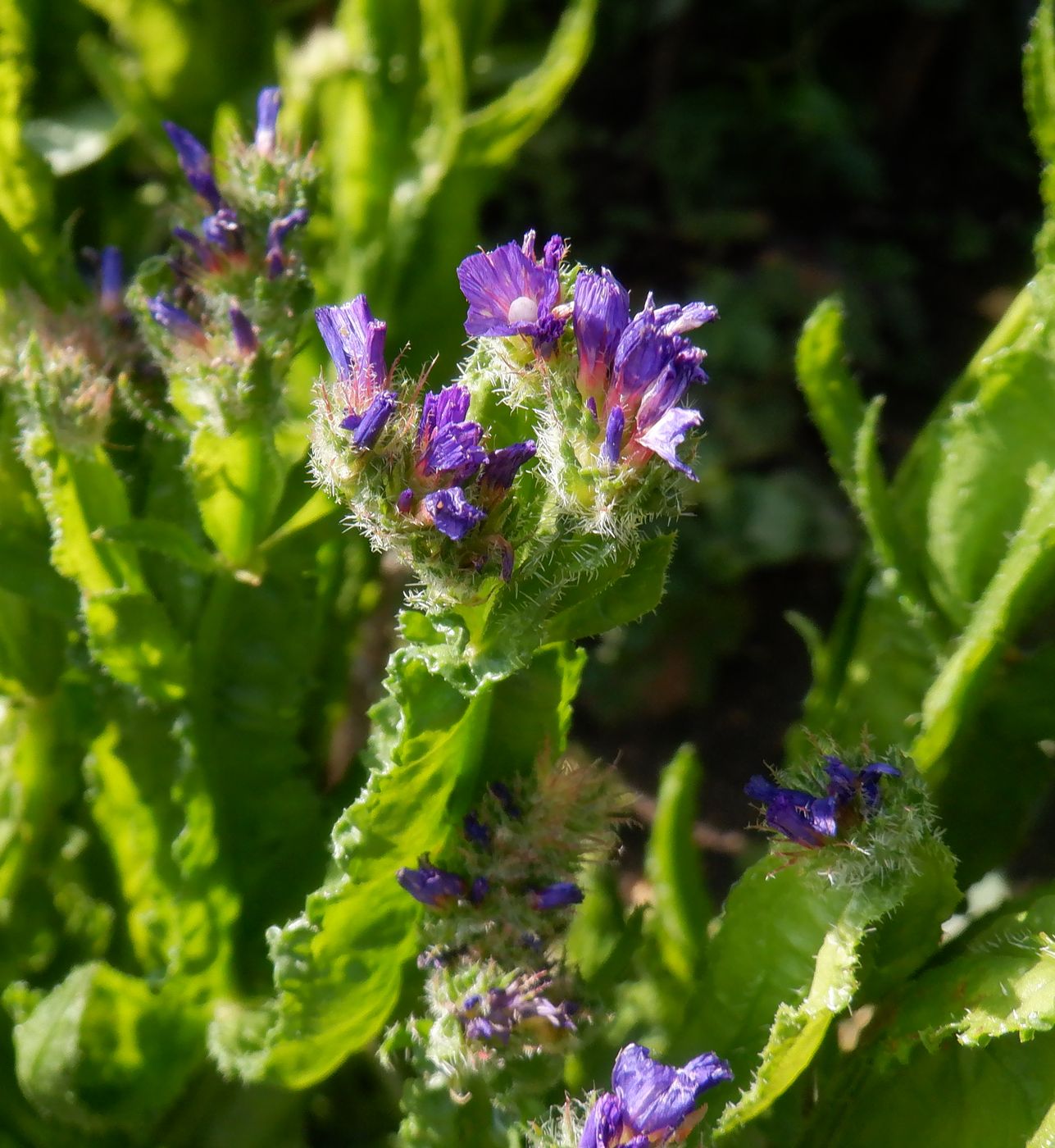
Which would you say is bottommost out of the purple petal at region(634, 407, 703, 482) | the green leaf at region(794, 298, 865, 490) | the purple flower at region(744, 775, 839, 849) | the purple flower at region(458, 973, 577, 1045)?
the purple flower at region(458, 973, 577, 1045)

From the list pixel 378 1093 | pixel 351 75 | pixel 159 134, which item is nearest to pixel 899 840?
pixel 378 1093

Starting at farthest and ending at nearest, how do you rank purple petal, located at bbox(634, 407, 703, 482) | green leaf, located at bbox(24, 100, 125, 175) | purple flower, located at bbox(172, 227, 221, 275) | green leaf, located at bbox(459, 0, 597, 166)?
green leaf, located at bbox(24, 100, 125, 175)
green leaf, located at bbox(459, 0, 597, 166)
purple flower, located at bbox(172, 227, 221, 275)
purple petal, located at bbox(634, 407, 703, 482)

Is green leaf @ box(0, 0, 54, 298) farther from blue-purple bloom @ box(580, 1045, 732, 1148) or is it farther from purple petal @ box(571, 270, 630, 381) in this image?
blue-purple bloom @ box(580, 1045, 732, 1148)

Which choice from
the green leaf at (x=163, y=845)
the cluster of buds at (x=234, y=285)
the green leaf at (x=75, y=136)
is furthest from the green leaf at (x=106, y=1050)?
the green leaf at (x=75, y=136)

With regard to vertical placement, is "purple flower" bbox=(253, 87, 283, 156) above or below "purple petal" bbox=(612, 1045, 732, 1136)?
above

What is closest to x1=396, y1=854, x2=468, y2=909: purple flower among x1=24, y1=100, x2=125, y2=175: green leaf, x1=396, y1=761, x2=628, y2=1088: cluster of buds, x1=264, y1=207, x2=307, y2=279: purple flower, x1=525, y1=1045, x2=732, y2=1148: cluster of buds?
x1=396, y1=761, x2=628, y2=1088: cluster of buds

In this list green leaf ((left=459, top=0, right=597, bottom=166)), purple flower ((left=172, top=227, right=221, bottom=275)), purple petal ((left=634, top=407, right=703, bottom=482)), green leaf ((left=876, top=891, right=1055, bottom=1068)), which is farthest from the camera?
green leaf ((left=459, top=0, right=597, bottom=166))

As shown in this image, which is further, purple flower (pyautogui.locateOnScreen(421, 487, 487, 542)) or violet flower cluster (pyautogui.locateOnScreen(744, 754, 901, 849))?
violet flower cluster (pyautogui.locateOnScreen(744, 754, 901, 849))

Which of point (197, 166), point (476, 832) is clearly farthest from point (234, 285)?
point (476, 832)
